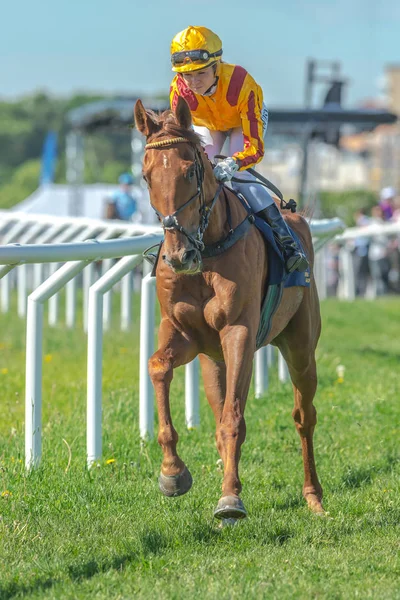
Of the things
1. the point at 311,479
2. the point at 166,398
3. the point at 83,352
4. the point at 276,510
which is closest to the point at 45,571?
the point at 166,398

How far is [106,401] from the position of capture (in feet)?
24.7

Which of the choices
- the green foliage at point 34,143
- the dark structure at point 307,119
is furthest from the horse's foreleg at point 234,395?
the green foliage at point 34,143

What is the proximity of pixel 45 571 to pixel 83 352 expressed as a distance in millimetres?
5974

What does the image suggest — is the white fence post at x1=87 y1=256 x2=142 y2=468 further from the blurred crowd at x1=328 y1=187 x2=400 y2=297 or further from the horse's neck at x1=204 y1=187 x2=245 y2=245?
the blurred crowd at x1=328 y1=187 x2=400 y2=297

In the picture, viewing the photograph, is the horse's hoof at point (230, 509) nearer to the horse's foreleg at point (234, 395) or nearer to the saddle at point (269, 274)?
the horse's foreleg at point (234, 395)

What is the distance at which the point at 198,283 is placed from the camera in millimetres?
5070

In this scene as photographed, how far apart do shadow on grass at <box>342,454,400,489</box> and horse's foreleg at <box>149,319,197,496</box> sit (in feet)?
4.55

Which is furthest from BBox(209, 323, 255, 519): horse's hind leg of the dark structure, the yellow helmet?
the dark structure

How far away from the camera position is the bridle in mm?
4637

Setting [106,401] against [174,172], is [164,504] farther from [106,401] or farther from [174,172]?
[106,401]

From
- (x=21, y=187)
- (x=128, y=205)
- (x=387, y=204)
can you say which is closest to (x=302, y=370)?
(x=128, y=205)

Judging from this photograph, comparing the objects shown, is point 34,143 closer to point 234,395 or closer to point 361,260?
point 361,260

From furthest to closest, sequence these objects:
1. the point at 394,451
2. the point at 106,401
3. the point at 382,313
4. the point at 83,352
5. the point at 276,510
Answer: the point at 382,313
the point at 83,352
the point at 106,401
the point at 394,451
the point at 276,510

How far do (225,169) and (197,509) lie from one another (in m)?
1.67
